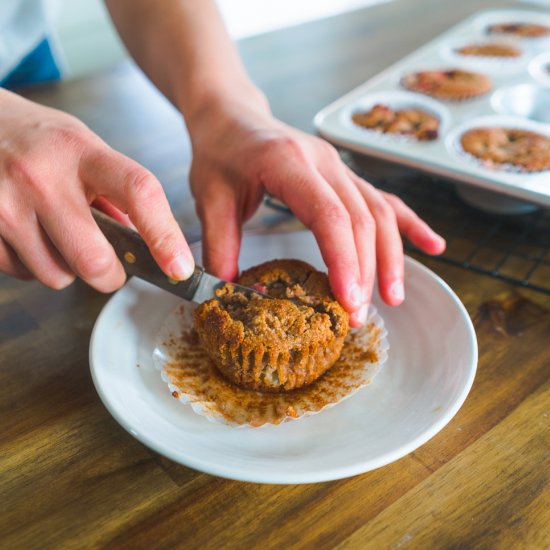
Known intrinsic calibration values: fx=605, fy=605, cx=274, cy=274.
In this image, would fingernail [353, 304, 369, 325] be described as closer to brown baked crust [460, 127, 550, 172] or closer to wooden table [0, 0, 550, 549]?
wooden table [0, 0, 550, 549]

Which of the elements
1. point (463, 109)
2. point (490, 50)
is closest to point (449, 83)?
point (463, 109)

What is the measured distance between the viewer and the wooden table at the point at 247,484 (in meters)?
0.72

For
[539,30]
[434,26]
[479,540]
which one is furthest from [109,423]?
[434,26]

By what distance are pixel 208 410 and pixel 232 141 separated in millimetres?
540

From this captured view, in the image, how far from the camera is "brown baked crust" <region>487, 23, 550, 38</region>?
6.89 ft

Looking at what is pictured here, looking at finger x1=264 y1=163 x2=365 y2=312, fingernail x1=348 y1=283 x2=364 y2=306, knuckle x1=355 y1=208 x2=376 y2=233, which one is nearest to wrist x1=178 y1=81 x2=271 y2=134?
finger x1=264 y1=163 x2=365 y2=312

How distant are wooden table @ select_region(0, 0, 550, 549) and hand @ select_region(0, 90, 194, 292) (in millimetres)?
161

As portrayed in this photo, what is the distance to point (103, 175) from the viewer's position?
0.91m

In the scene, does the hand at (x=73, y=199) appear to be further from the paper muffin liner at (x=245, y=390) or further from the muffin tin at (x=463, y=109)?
the muffin tin at (x=463, y=109)

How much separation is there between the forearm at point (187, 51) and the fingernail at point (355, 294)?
21.5 inches

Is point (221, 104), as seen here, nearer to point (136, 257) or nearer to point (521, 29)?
point (136, 257)

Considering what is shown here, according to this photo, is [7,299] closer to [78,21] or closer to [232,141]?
[232,141]

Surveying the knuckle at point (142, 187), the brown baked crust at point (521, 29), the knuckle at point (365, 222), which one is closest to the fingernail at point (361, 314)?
the knuckle at point (365, 222)

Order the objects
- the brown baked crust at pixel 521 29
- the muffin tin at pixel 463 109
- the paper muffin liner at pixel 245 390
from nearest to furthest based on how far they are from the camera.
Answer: the paper muffin liner at pixel 245 390, the muffin tin at pixel 463 109, the brown baked crust at pixel 521 29
